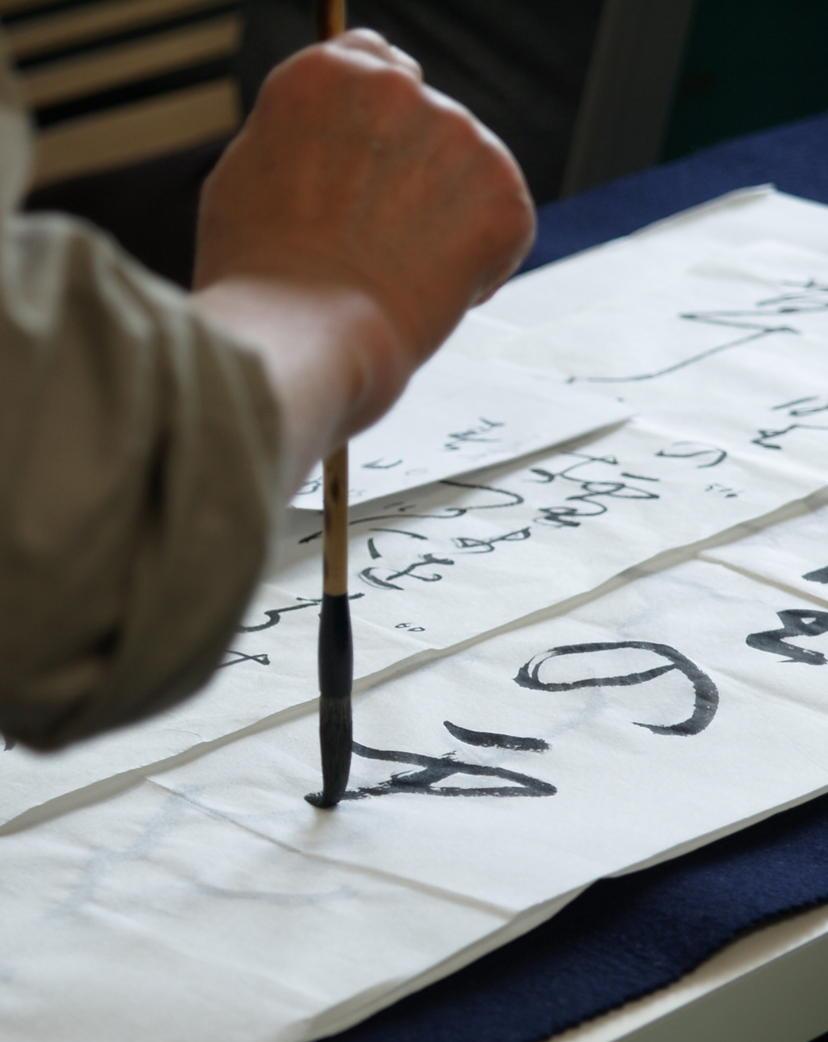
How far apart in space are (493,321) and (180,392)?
552mm

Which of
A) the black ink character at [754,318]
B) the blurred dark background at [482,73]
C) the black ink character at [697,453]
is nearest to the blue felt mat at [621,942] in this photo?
the black ink character at [697,453]

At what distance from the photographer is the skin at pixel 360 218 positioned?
303 millimetres

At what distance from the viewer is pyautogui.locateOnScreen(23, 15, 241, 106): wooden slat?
1481mm

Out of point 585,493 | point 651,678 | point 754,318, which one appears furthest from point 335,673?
point 754,318

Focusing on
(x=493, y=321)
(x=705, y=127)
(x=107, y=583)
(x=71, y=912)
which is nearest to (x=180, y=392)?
(x=107, y=583)

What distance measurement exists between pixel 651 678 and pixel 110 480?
270 millimetres

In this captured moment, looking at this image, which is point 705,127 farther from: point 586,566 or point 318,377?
point 318,377

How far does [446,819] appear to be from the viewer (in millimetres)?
404

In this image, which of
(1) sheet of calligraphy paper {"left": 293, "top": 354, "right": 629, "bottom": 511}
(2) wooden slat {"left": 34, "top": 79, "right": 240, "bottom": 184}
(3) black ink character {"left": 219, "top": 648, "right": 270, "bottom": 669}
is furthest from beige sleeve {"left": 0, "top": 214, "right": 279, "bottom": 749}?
(2) wooden slat {"left": 34, "top": 79, "right": 240, "bottom": 184}

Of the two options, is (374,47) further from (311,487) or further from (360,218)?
(311,487)

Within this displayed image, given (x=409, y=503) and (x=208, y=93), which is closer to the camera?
(x=409, y=503)

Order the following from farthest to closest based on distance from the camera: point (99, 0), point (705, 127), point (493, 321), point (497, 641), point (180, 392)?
point (705, 127), point (99, 0), point (493, 321), point (497, 641), point (180, 392)

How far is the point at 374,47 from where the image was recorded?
350mm

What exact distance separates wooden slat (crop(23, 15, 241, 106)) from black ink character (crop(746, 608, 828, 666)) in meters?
1.15
